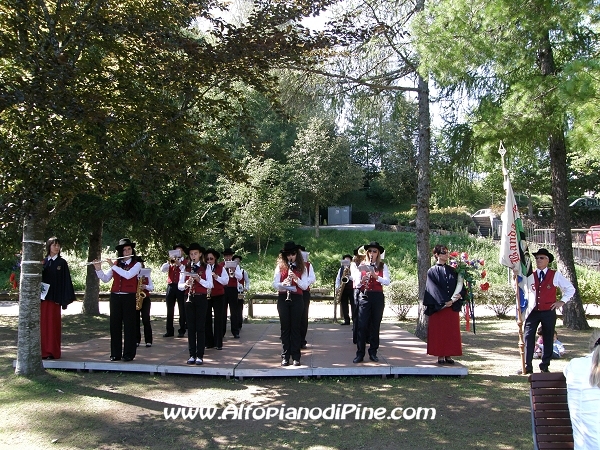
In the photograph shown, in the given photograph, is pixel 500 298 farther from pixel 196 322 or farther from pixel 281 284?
pixel 196 322

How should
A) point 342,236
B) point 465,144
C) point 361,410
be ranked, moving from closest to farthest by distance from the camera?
point 361,410 → point 465,144 → point 342,236

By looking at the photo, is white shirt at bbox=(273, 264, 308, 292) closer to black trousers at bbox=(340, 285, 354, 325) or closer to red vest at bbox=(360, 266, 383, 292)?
red vest at bbox=(360, 266, 383, 292)

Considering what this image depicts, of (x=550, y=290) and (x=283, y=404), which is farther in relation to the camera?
(x=550, y=290)

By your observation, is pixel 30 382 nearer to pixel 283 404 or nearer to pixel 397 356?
pixel 283 404

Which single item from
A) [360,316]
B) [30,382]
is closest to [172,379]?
[30,382]

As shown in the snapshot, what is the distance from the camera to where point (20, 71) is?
7.98 m

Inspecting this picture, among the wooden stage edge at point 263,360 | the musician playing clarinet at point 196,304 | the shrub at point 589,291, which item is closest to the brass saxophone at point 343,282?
the wooden stage edge at point 263,360

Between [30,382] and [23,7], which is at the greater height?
[23,7]

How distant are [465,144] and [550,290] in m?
4.75

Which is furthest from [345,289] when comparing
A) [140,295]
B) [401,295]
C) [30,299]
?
[30,299]

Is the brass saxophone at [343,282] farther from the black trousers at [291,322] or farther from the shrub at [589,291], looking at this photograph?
the shrub at [589,291]

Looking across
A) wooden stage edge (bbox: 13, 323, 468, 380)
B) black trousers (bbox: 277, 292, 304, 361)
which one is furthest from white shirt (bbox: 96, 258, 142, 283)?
black trousers (bbox: 277, 292, 304, 361)

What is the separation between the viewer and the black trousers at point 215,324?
32.0 feet

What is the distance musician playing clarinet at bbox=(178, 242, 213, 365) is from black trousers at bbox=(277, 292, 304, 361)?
1139mm
